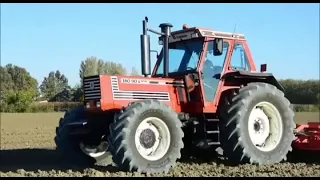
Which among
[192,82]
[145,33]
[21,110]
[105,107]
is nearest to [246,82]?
[192,82]

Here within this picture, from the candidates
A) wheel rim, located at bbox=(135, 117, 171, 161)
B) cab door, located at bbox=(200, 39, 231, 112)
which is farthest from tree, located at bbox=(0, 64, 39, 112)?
wheel rim, located at bbox=(135, 117, 171, 161)

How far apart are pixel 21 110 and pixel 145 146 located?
44234 millimetres

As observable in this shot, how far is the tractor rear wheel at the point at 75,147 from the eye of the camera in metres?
8.27

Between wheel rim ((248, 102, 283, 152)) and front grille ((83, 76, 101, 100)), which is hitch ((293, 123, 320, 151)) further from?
front grille ((83, 76, 101, 100))

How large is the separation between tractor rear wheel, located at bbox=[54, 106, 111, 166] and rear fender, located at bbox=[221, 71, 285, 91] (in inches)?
99.4

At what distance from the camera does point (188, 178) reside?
250 inches

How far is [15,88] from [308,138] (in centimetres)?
5068

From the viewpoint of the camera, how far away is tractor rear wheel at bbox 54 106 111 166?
8.27 metres

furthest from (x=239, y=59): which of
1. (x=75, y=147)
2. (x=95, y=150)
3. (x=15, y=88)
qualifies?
(x=15, y=88)

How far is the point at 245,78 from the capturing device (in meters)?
8.85

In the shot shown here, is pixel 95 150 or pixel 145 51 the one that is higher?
pixel 145 51

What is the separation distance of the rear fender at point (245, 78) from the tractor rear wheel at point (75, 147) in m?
2.52

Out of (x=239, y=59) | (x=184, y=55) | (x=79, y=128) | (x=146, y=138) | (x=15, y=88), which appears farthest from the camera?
(x=15, y=88)

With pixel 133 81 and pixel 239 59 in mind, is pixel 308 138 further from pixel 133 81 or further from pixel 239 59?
pixel 133 81
